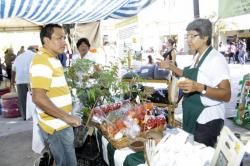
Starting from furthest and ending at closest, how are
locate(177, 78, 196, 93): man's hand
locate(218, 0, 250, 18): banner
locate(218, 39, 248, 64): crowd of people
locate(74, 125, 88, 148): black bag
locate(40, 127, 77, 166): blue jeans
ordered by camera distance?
locate(218, 39, 248, 64): crowd of people → locate(218, 0, 250, 18): banner → locate(74, 125, 88, 148): black bag → locate(40, 127, 77, 166): blue jeans → locate(177, 78, 196, 93): man's hand

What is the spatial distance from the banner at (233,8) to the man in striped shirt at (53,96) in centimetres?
226

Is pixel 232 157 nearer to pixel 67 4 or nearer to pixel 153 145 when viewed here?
pixel 153 145

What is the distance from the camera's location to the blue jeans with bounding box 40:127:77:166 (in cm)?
238

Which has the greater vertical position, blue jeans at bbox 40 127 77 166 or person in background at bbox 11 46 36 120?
person in background at bbox 11 46 36 120

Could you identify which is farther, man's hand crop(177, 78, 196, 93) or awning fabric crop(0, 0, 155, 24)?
awning fabric crop(0, 0, 155, 24)

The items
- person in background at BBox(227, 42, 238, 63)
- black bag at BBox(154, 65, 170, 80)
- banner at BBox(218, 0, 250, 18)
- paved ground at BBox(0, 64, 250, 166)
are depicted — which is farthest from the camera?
person in background at BBox(227, 42, 238, 63)

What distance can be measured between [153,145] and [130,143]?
1.25 ft

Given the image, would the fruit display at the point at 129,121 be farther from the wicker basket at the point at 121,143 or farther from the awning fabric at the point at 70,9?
the awning fabric at the point at 70,9

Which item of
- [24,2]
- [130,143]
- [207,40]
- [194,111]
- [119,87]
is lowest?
[130,143]

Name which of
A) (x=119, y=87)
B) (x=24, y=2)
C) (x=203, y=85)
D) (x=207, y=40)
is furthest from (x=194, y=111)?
(x=24, y=2)

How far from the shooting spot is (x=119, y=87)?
2926mm

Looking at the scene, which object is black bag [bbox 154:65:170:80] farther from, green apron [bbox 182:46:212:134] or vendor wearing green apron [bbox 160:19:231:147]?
vendor wearing green apron [bbox 160:19:231:147]

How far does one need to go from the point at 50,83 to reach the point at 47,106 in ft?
0.61

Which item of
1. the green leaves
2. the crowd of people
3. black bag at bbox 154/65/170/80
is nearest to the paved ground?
black bag at bbox 154/65/170/80
